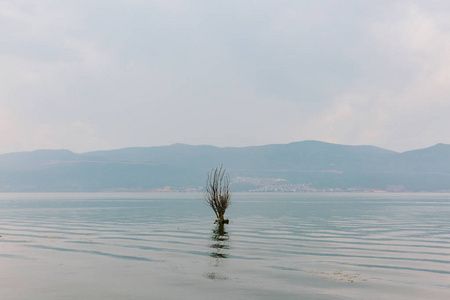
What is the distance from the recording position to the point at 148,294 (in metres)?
16.6

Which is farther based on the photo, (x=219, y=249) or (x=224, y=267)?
(x=219, y=249)

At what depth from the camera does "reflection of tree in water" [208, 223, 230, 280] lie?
20067 mm

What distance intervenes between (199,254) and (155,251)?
3.21 m

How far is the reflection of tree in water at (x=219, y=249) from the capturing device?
65.8 ft

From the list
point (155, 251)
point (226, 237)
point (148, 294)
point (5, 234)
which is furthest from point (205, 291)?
point (5, 234)

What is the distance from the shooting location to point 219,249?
29016 millimetres

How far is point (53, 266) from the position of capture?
22.2 meters

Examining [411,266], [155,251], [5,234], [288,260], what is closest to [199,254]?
[155,251]

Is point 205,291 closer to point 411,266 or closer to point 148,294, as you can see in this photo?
point 148,294

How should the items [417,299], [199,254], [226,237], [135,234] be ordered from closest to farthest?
[417,299]
[199,254]
[226,237]
[135,234]

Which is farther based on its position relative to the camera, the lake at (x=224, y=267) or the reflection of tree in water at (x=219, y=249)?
the reflection of tree in water at (x=219, y=249)

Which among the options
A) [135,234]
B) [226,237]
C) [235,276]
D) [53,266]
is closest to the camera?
[235,276]

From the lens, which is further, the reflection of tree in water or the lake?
the reflection of tree in water

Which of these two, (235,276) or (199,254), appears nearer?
(235,276)
